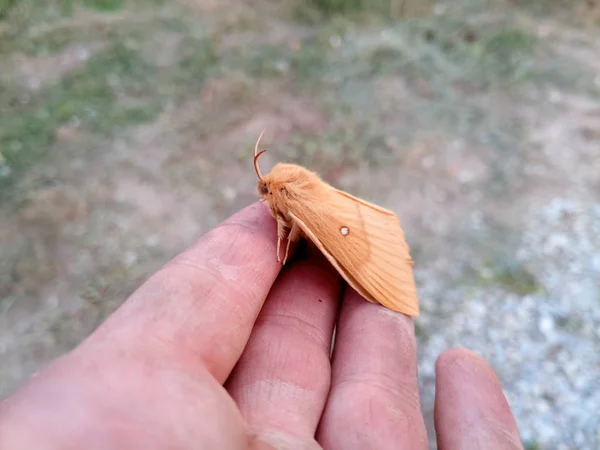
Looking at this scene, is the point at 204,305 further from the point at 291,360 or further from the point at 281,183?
the point at 281,183

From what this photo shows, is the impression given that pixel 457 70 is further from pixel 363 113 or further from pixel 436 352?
pixel 436 352

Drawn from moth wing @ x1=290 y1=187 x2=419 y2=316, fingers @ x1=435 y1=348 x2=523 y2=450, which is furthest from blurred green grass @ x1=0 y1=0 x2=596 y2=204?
fingers @ x1=435 y1=348 x2=523 y2=450

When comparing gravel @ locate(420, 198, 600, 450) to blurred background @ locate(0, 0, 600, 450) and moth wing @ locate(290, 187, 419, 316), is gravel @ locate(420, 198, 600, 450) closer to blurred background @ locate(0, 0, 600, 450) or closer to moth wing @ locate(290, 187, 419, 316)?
blurred background @ locate(0, 0, 600, 450)

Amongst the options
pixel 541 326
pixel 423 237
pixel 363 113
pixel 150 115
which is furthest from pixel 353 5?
→ pixel 541 326

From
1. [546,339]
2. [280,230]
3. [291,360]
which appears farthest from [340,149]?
[291,360]

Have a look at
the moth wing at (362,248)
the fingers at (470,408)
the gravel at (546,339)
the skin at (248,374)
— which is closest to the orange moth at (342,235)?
the moth wing at (362,248)

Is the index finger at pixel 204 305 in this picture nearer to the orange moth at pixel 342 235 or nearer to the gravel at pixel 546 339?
the orange moth at pixel 342 235
